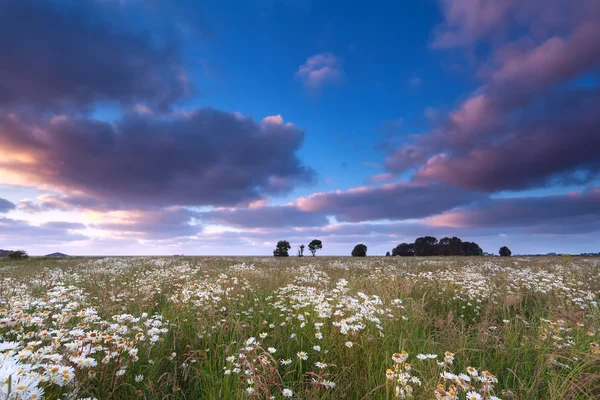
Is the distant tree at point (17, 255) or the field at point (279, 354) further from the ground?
the distant tree at point (17, 255)

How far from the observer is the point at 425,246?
9712 centimetres

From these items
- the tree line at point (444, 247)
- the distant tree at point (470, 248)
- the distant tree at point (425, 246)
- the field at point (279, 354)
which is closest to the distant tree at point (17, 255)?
the field at point (279, 354)

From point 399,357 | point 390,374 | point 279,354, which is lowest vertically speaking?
point 279,354

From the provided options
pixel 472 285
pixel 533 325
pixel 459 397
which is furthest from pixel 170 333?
pixel 472 285

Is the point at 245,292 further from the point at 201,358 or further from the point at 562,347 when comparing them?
the point at 562,347

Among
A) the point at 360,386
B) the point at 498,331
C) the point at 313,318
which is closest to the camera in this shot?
the point at 360,386

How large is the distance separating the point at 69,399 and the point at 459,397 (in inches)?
158

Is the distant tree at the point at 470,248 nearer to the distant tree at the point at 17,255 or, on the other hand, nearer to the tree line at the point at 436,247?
the tree line at the point at 436,247

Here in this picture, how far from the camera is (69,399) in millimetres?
2793

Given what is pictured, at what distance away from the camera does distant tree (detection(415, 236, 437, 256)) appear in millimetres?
95262

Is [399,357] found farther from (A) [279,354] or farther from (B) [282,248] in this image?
(B) [282,248]

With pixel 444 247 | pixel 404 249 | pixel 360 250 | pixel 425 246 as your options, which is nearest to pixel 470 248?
pixel 444 247

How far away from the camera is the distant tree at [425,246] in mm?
95262

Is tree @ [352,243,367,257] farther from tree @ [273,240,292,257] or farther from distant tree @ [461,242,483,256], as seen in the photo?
distant tree @ [461,242,483,256]
